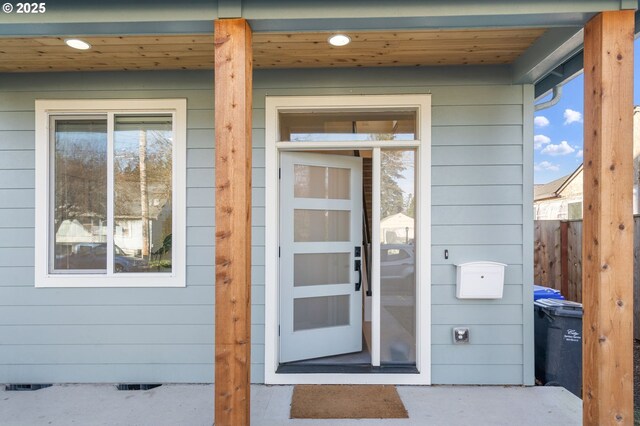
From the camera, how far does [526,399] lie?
2875 millimetres

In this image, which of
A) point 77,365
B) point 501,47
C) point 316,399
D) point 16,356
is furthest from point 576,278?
point 16,356

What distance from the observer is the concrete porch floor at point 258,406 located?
2590mm

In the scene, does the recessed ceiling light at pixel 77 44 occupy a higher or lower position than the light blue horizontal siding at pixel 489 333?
higher

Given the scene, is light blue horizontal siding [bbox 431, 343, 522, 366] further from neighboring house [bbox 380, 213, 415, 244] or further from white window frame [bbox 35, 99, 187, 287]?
white window frame [bbox 35, 99, 187, 287]

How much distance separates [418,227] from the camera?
3164 mm

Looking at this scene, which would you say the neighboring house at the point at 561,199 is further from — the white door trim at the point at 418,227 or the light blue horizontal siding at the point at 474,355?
the white door trim at the point at 418,227

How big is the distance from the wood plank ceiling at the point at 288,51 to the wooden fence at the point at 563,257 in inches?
118

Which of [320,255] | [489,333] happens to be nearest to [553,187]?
[489,333]

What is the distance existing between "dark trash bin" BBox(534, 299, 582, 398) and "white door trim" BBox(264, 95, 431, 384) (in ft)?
3.40

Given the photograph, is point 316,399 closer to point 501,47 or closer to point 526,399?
point 526,399

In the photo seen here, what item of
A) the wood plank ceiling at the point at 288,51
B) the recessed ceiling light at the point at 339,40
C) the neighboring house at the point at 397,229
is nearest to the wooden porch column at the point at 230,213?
the wood plank ceiling at the point at 288,51

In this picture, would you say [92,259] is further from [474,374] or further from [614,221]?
[614,221]

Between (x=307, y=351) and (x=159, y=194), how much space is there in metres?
1.90

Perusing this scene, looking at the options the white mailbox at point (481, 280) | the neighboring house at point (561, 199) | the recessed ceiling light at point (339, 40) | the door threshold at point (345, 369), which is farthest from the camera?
the neighboring house at point (561, 199)
